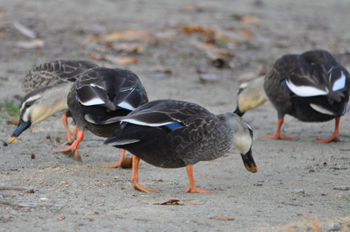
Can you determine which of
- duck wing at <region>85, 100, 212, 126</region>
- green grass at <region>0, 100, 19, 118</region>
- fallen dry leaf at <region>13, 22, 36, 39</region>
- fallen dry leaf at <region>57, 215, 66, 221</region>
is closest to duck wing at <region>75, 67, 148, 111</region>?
duck wing at <region>85, 100, 212, 126</region>

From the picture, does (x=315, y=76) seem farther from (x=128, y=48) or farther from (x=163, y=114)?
A: (x=128, y=48)

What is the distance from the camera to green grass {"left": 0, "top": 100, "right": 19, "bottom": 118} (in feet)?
22.9

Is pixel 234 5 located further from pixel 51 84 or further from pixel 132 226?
pixel 132 226

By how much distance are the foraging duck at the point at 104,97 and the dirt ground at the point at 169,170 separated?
413 mm

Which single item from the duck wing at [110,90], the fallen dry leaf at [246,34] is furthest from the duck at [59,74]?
the fallen dry leaf at [246,34]

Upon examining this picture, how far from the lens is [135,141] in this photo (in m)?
4.14

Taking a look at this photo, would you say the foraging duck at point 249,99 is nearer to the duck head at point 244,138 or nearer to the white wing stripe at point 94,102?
the duck head at point 244,138

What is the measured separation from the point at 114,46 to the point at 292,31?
17.6 feet

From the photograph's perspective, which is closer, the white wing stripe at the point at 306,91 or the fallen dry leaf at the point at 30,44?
the white wing stripe at the point at 306,91

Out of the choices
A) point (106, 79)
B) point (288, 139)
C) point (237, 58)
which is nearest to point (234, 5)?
point (237, 58)

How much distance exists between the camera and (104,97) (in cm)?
493

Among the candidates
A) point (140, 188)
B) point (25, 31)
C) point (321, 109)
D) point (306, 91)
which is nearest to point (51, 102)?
point (140, 188)

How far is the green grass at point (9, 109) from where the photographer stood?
274 inches

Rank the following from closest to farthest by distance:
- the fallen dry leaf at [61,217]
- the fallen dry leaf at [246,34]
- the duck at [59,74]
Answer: the fallen dry leaf at [61,217], the duck at [59,74], the fallen dry leaf at [246,34]
